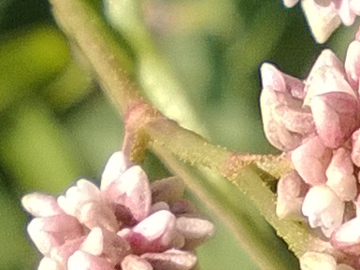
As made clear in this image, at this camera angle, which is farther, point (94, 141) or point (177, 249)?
point (94, 141)

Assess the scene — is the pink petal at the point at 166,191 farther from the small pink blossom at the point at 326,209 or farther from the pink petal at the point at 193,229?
the small pink blossom at the point at 326,209

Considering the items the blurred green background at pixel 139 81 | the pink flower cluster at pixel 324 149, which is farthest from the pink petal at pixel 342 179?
the blurred green background at pixel 139 81

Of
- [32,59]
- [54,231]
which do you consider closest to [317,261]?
[54,231]

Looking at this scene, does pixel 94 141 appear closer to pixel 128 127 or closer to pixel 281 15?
pixel 281 15

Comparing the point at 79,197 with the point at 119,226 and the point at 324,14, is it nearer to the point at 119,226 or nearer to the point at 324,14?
the point at 119,226

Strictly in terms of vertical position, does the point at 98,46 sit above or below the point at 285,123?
above

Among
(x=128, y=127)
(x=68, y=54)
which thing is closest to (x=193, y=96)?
(x=68, y=54)
